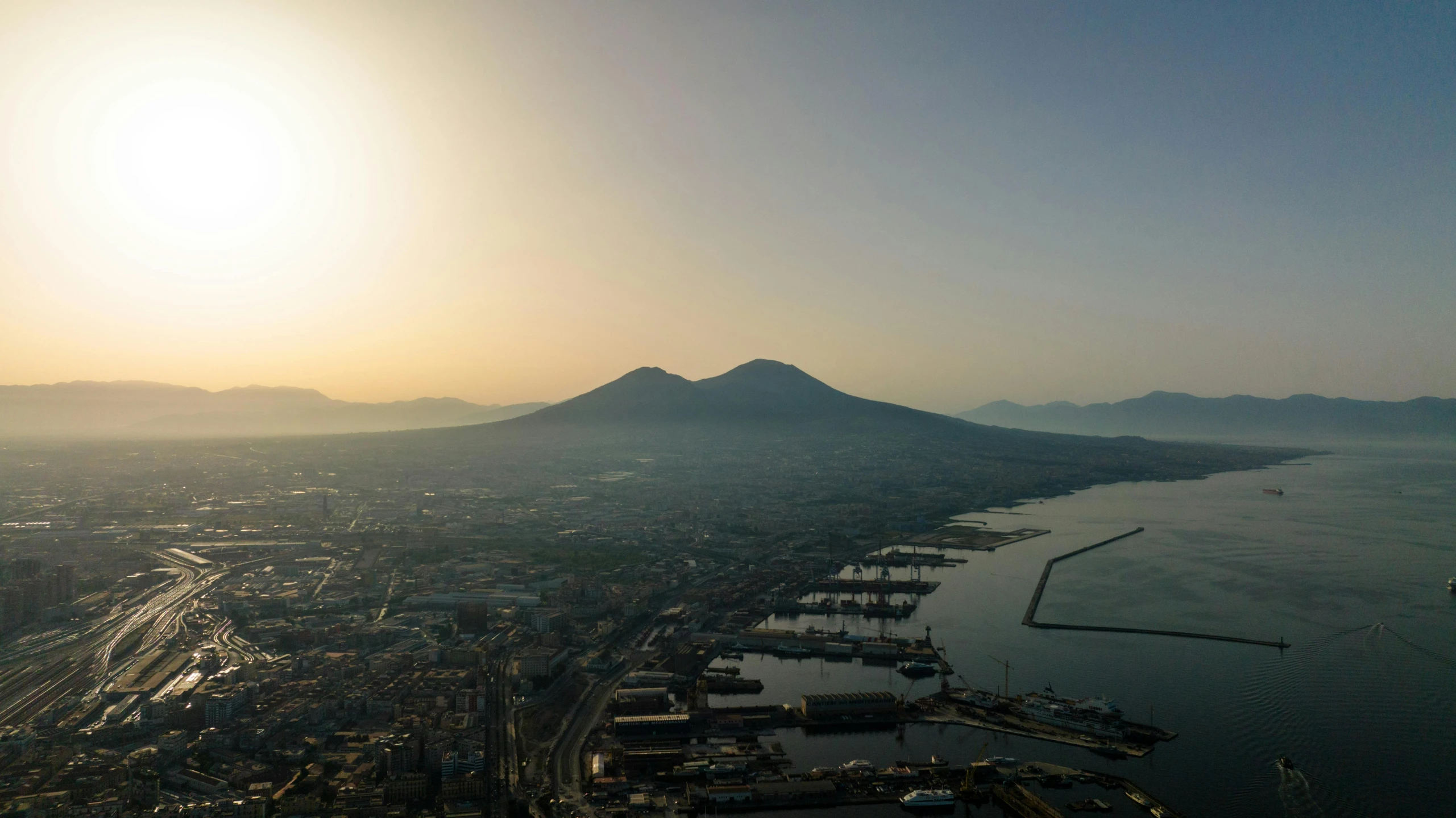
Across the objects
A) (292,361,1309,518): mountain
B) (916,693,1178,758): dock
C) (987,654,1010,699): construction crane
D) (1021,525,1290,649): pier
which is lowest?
(916,693,1178,758): dock

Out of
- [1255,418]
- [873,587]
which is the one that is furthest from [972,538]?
[1255,418]

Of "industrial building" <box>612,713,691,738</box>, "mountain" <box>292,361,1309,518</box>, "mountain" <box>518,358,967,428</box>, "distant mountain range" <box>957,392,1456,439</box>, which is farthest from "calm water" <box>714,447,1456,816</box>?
"distant mountain range" <box>957,392,1456,439</box>

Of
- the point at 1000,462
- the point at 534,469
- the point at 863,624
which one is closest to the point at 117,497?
the point at 534,469

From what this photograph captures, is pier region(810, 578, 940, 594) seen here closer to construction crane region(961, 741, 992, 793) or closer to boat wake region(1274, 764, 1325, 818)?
construction crane region(961, 741, 992, 793)

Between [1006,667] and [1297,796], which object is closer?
[1297,796]

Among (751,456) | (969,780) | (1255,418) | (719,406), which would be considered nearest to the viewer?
(969,780)

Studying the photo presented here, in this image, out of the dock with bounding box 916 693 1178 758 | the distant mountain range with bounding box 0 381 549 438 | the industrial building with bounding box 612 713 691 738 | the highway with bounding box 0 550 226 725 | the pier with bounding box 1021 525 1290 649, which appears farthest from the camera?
the distant mountain range with bounding box 0 381 549 438

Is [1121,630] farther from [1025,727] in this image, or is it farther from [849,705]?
[849,705]

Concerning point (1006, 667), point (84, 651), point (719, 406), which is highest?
point (719, 406)
